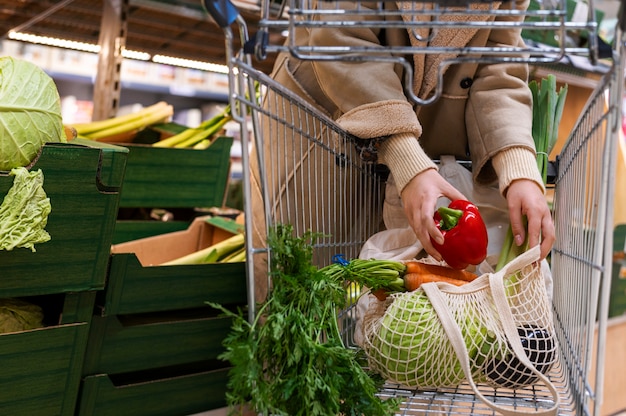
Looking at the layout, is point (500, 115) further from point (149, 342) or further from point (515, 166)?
point (149, 342)

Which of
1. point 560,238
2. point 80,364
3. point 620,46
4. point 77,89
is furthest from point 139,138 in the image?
point 77,89

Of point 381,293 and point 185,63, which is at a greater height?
point 185,63

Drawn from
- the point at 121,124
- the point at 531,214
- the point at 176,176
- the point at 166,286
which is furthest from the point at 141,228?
the point at 531,214

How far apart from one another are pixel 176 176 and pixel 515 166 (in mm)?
1155

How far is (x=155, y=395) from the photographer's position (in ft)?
4.61

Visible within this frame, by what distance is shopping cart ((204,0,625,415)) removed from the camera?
873 millimetres

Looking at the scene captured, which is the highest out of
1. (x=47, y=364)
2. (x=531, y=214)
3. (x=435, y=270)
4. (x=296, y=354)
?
(x=531, y=214)

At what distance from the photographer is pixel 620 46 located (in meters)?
0.86

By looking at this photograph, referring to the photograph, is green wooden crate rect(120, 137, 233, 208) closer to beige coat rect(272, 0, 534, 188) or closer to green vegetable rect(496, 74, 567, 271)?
beige coat rect(272, 0, 534, 188)

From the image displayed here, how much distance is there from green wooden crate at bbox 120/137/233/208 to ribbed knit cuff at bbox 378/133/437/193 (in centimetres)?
97

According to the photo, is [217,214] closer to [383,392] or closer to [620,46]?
[383,392]

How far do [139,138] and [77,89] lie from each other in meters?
2.43

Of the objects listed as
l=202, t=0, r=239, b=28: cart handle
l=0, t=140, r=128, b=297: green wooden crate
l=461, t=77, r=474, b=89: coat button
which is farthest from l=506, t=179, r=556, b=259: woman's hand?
l=0, t=140, r=128, b=297: green wooden crate

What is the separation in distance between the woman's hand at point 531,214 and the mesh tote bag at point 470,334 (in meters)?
0.10
